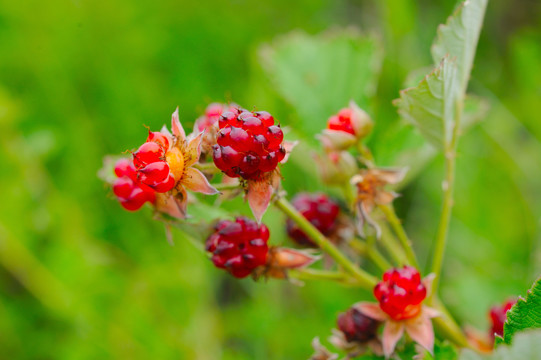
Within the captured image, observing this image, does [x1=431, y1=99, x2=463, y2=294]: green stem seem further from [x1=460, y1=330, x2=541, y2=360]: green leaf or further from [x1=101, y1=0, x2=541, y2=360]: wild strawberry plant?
[x1=460, y1=330, x2=541, y2=360]: green leaf

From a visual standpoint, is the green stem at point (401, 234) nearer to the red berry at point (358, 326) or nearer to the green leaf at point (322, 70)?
the red berry at point (358, 326)

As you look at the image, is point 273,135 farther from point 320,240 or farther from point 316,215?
point 316,215

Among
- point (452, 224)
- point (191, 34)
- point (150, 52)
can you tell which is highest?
point (191, 34)

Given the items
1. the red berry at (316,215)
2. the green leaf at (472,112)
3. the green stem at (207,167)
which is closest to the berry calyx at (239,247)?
the green stem at (207,167)

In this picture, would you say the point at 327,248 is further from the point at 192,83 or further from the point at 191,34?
the point at 191,34

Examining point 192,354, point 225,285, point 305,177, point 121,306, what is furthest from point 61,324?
point 305,177
